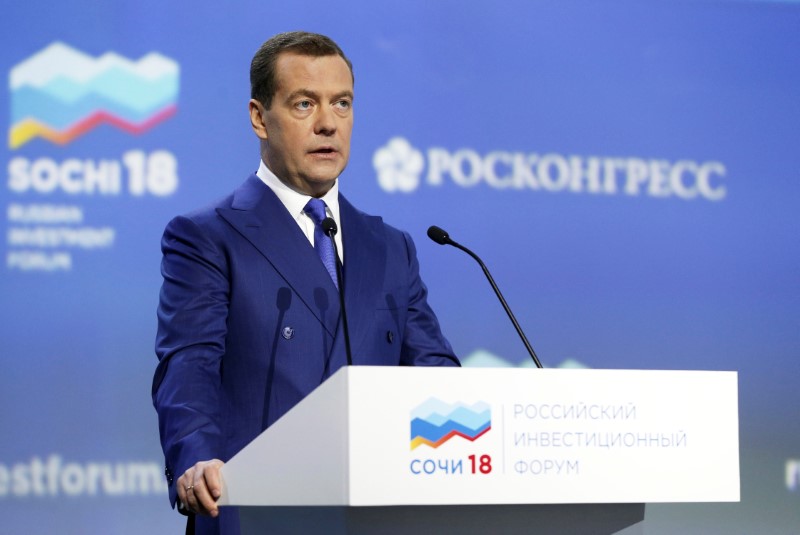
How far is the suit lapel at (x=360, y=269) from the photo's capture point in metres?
2.44

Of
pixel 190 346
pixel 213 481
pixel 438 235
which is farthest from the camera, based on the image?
pixel 438 235

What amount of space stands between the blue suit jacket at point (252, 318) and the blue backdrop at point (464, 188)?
1262 mm

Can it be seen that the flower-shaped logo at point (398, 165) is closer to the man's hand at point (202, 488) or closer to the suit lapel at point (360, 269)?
the suit lapel at point (360, 269)

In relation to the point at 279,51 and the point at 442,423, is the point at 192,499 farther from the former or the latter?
the point at 279,51

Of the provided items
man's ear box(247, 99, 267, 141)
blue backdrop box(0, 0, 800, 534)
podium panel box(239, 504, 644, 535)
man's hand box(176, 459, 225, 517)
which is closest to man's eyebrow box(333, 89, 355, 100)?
man's ear box(247, 99, 267, 141)

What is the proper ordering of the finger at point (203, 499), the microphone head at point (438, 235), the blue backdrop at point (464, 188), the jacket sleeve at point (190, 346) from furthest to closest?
the blue backdrop at point (464, 188) → the microphone head at point (438, 235) → the jacket sleeve at point (190, 346) → the finger at point (203, 499)

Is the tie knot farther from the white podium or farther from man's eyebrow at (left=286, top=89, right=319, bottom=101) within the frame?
the white podium

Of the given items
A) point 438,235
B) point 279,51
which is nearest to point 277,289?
point 438,235

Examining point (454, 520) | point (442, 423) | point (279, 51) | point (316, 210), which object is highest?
point (279, 51)

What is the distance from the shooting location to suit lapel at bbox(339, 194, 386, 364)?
244 centimetres

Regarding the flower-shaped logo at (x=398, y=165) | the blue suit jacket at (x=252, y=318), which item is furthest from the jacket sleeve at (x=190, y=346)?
the flower-shaped logo at (x=398, y=165)

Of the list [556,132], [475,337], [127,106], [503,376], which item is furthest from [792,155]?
[503,376]

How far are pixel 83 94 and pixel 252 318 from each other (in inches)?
64.6

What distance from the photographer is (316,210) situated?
2574mm
